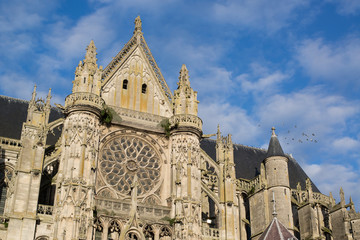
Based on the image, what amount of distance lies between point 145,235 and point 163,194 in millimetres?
2732

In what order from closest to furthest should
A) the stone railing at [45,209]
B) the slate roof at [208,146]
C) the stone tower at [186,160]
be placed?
the stone railing at [45,209], the stone tower at [186,160], the slate roof at [208,146]

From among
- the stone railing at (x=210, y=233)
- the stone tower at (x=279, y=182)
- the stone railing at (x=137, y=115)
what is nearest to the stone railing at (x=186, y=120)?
the stone railing at (x=137, y=115)

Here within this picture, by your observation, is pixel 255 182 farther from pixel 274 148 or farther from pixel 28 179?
pixel 28 179

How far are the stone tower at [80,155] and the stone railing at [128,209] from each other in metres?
1.02

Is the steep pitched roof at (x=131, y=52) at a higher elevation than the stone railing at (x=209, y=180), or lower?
higher

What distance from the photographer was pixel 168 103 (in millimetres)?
28922

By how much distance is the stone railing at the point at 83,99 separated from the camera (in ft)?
83.3

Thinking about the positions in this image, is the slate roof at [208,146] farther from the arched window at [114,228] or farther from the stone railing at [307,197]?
the arched window at [114,228]

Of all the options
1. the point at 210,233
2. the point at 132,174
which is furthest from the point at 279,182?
the point at 132,174

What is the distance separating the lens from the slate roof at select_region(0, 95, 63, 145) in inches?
1185

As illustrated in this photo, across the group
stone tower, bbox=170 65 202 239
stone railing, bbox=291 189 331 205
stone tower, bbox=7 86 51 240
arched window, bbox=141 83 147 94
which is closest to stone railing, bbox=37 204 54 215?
stone tower, bbox=7 86 51 240

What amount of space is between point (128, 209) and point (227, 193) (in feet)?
17.7

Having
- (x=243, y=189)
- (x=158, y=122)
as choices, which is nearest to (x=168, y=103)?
(x=158, y=122)

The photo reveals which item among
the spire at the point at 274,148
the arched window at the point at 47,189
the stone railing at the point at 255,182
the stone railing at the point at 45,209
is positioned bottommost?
the stone railing at the point at 45,209
